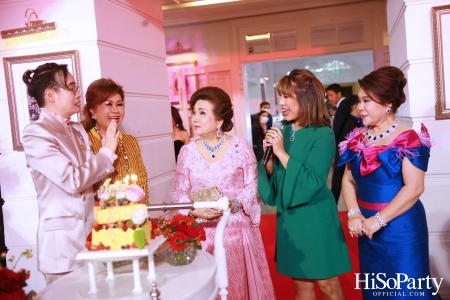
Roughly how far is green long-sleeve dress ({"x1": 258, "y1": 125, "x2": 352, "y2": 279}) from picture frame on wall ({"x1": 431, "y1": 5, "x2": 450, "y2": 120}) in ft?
3.93

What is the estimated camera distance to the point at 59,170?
183 cm

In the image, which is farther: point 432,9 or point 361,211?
point 432,9

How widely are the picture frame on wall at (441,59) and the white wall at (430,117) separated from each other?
0.12 feet

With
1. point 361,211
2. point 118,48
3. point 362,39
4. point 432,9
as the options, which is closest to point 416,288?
point 361,211

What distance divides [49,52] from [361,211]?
218cm

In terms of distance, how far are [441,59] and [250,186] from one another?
164 cm

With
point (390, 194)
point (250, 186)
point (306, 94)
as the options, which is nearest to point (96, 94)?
point (250, 186)

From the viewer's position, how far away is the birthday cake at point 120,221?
136 centimetres

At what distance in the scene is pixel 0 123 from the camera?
9.86ft

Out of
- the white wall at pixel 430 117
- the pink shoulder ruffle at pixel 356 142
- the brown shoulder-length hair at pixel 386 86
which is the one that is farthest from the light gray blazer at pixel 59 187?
the white wall at pixel 430 117

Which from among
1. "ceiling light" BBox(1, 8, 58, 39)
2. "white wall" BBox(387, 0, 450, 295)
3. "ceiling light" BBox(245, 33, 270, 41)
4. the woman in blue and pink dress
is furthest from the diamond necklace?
"ceiling light" BBox(245, 33, 270, 41)

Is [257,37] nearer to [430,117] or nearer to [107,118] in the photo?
[430,117]

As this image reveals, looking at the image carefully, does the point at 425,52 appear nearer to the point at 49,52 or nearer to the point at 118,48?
the point at 118,48

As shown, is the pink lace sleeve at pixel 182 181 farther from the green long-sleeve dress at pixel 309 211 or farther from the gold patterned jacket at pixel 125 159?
the green long-sleeve dress at pixel 309 211
